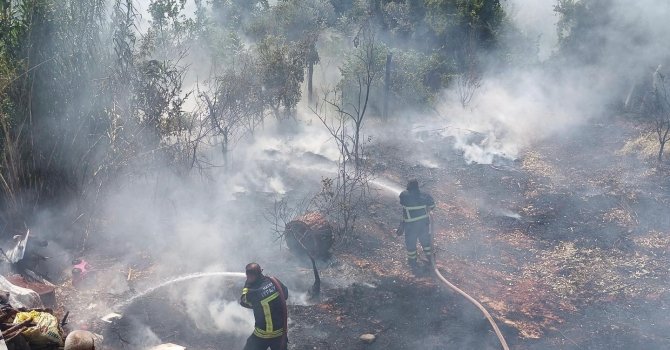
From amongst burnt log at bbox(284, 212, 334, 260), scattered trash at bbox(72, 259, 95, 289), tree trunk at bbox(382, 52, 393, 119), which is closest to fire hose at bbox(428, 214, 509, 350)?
burnt log at bbox(284, 212, 334, 260)

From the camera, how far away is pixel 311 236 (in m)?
8.48

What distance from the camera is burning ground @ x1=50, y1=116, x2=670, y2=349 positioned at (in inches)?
257

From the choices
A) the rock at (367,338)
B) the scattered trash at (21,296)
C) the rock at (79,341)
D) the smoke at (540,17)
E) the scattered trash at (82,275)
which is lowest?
the rock at (367,338)

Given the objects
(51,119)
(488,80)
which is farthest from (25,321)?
(488,80)

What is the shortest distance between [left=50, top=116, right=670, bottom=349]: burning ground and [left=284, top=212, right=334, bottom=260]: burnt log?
0.76 ft

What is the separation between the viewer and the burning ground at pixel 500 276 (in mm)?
6531

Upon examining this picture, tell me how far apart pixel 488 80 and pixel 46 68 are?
16.9m

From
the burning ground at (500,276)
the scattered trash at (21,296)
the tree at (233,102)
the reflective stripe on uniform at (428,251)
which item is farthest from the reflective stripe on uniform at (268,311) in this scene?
the tree at (233,102)

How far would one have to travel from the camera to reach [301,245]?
8.38m

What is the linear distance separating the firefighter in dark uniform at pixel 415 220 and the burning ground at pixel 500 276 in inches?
17.0

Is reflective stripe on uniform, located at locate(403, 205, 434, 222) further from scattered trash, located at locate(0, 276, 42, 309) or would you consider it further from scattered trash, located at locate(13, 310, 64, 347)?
scattered trash, located at locate(0, 276, 42, 309)

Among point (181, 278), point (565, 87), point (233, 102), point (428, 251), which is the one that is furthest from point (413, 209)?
point (565, 87)

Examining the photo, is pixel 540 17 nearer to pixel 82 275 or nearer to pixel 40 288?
pixel 82 275

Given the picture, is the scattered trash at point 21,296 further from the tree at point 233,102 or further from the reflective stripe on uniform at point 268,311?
the tree at point 233,102
